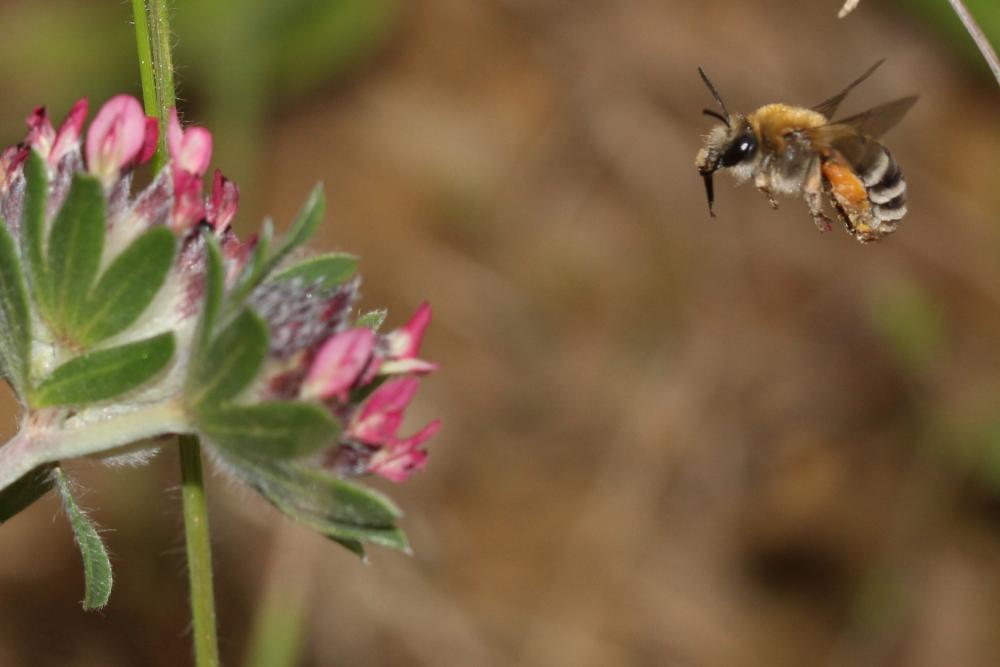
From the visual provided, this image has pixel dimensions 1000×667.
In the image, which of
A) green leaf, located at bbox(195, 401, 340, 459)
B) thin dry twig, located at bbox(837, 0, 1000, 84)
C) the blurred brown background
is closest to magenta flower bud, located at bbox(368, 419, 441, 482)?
green leaf, located at bbox(195, 401, 340, 459)

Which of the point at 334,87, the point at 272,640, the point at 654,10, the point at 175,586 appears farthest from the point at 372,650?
the point at 654,10

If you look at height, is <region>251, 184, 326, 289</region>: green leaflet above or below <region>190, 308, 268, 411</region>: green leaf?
above

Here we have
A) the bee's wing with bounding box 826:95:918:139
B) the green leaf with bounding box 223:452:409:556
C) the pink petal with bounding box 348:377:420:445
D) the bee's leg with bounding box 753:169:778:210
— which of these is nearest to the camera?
the green leaf with bounding box 223:452:409:556

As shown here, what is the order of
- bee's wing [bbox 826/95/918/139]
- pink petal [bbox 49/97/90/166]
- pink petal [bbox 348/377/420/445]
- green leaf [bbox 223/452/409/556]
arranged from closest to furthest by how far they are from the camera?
green leaf [bbox 223/452/409/556] → pink petal [bbox 348/377/420/445] → pink petal [bbox 49/97/90/166] → bee's wing [bbox 826/95/918/139]

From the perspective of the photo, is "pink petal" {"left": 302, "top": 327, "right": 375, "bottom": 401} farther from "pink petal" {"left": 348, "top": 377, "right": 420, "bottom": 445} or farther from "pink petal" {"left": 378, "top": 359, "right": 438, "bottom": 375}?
"pink petal" {"left": 378, "top": 359, "right": 438, "bottom": 375}

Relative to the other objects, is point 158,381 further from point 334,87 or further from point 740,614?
point 334,87

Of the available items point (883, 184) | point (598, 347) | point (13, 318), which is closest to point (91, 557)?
point (13, 318)

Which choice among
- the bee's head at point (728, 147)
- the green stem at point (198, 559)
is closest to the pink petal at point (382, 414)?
the green stem at point (198, 559)
